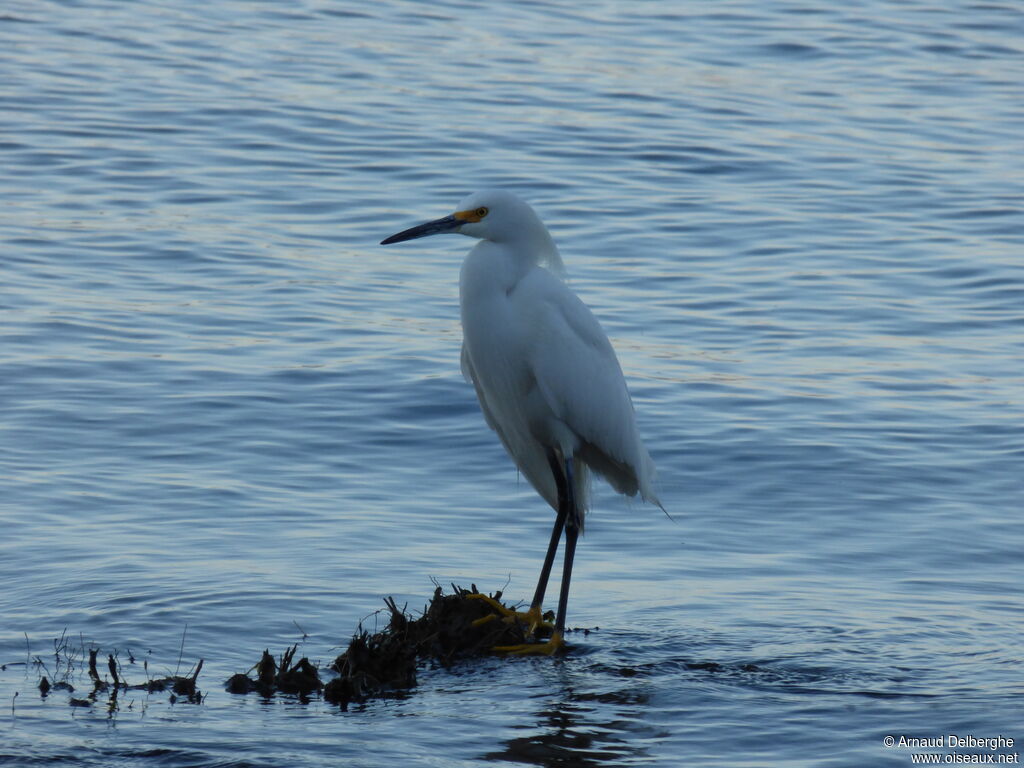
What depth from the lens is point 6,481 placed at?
7.42 m

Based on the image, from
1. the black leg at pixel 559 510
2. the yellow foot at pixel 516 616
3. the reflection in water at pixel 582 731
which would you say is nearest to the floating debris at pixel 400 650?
the yellow foot at pixel 516 616

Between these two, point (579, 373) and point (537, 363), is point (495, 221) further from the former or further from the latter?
point (579, 373)

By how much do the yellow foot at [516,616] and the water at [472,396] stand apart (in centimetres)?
21

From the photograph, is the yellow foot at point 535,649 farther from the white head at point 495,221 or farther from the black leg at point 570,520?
the white head at point 495,221

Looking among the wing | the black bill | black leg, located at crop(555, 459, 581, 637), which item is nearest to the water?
black leg, located at crop(555, 459, 581, 637)

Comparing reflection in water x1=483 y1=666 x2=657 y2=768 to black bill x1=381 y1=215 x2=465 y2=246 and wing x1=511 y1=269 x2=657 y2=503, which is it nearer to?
wing x1=511 y1=269 x2=657 y2=503

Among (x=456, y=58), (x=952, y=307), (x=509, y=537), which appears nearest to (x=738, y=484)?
(x=509, y=537)

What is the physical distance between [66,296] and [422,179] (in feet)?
13.5

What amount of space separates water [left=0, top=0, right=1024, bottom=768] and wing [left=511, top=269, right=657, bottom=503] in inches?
26.2

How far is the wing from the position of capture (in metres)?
5.98

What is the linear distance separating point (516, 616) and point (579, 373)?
952 mm

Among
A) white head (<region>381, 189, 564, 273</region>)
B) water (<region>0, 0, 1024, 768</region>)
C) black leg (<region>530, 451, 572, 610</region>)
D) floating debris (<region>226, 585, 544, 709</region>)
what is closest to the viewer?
floating debris (<region>226, 585, 544, 709</region>)

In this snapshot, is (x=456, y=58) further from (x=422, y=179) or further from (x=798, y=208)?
(x=798, y=208)

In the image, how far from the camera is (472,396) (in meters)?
9.09
